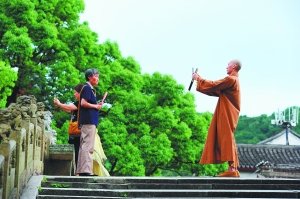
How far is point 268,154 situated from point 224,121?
98.4 feet

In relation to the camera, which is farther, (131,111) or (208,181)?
(131,111)

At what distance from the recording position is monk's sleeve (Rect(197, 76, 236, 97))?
11477 millimetres

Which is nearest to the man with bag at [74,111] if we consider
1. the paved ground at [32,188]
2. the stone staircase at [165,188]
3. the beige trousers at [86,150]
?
the beige trousers at [86,150]

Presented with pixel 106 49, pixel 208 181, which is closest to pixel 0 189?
pixel 208 181

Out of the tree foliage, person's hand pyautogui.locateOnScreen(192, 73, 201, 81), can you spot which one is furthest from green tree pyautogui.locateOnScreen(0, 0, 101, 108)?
person's hand pyautogui.locateOnScreen(192, 73, 201, 81)

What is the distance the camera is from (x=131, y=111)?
83.1 ft

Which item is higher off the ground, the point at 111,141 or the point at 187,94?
the point at 187,94

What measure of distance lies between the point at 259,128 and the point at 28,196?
58037 mm

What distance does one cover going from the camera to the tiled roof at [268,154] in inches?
1563

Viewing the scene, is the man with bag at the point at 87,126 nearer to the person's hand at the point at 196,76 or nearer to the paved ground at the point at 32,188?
the paved ground at the point at 32,188

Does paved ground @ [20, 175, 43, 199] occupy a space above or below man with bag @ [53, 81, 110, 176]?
below

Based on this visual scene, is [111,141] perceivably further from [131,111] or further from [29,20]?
[29,20]

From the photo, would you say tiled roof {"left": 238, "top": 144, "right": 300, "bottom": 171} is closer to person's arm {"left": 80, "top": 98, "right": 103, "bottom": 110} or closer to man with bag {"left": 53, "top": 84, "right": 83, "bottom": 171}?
man with bag {"left": 53, "top": 84, "right": 83, "bottom": 171}

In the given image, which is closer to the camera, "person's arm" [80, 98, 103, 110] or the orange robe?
"person's arm" [80, 98, 103, 110]
